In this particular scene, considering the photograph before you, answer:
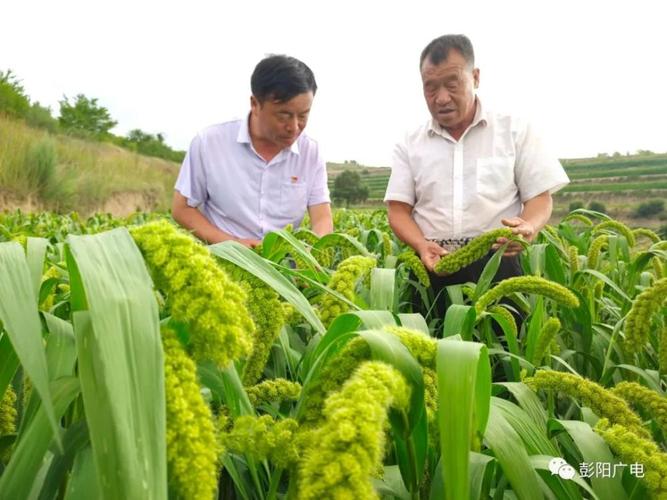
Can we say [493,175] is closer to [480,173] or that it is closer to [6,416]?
[480,173]

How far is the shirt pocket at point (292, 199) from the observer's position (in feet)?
10.8

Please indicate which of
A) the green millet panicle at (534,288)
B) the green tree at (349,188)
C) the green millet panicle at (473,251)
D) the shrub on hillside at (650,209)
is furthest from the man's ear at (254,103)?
the green tree at (349,188)

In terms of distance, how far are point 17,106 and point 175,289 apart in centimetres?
2660

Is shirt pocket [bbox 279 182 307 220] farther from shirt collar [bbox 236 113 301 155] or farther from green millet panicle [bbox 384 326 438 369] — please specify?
green millet panicle [bbox 384 326 438 369]

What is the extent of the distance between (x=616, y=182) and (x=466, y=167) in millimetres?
21939

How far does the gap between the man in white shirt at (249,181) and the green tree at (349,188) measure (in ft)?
76.8

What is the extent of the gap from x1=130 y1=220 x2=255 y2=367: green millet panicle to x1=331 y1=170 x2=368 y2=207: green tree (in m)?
26.2

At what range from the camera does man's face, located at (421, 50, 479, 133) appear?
2.74 m

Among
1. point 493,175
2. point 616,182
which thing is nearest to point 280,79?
point 493,175

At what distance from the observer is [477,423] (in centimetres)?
82

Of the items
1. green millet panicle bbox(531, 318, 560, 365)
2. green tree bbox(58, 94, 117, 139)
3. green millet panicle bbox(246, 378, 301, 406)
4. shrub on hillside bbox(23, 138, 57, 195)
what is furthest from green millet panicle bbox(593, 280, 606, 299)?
green tree bbox(58, 94, 117, 139)

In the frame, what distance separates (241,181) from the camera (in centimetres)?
320

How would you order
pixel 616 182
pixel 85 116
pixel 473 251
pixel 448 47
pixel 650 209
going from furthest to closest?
1. pixel 85 116
2. pixel 616 182
3. pixel 650 209
4. pixel 448 47
5. pixel 473 251

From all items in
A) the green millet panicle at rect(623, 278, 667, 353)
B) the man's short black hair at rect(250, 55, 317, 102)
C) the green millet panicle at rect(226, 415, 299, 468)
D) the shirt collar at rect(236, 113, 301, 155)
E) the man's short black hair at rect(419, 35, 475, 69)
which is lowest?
the green millet panicle at rect(226, 415, 299, 468)
